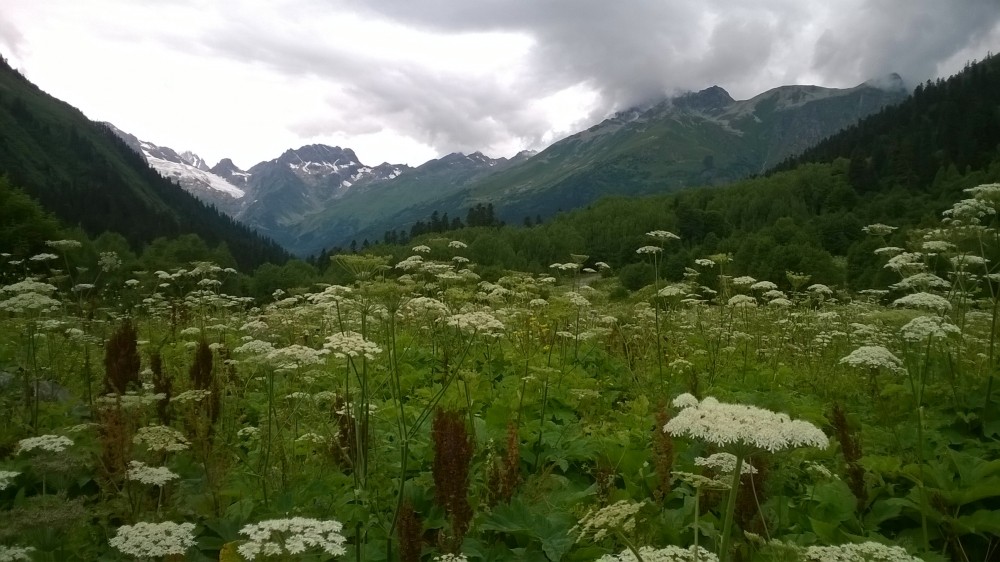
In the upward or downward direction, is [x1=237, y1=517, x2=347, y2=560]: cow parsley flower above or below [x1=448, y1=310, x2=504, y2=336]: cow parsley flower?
below

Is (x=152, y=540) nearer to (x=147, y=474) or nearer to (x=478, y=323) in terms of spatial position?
(x=147, y=474)

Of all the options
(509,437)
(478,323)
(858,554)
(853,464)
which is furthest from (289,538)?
(853,464)

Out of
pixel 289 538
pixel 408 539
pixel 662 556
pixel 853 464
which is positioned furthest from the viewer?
pixel 853 464

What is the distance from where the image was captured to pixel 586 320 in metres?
12.7

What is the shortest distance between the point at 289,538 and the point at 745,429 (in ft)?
8.98

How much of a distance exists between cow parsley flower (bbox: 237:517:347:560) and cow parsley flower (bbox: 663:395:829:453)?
2142mm

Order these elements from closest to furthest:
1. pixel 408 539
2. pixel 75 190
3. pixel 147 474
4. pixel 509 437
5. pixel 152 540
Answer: pixel 152 540
pixel 408 539
pixel 147 474
pixel 509 437
pixel 75 190

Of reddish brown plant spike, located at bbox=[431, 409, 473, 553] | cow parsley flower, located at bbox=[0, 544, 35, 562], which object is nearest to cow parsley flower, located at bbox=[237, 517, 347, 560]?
reddish brown plant spike, located at bbox=[431, 409, 473, 553]

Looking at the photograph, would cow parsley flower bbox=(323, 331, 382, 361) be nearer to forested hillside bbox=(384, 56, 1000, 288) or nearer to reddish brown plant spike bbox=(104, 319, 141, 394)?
reddish brown plant spike bbox=(104, 319, 141, 394)

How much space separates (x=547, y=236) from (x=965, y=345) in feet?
450

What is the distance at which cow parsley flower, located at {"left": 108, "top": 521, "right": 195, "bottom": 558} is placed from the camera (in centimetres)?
350

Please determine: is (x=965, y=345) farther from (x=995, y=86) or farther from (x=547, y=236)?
(x=995, y=86)

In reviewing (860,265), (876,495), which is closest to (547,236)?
(860,265)

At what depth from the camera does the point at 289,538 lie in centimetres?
342
